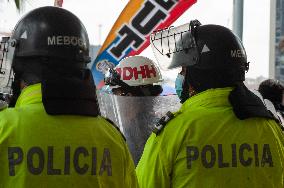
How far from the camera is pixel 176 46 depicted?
125 inches

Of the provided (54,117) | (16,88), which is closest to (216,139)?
(54,117)

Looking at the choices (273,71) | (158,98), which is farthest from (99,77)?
(273,71)

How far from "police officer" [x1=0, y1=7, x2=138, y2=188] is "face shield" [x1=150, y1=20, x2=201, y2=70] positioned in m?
0.77

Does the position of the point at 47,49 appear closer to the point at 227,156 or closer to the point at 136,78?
the point at 227,156

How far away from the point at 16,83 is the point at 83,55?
1.05ft

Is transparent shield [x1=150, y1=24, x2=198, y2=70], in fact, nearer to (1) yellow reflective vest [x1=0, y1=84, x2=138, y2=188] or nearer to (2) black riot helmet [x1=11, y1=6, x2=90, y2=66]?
(2) black riot helmet [x1=11, y1=6, x2=90, y2=66]

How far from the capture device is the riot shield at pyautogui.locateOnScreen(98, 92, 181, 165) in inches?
141

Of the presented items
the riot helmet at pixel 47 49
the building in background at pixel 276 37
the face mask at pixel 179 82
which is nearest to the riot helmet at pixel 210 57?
the face mask at pixel 179 82

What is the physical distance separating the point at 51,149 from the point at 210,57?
4.08 ft

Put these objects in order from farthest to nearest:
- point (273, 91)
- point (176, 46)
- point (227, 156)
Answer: point (273, 91) < point (176, 46) < point (227, 156)

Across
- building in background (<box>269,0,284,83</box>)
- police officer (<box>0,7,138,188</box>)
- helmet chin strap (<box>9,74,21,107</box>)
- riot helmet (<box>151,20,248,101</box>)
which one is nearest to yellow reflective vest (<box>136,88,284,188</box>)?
riot helmet (<box>151,20,248,101</box>)

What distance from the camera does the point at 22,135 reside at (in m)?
1.94

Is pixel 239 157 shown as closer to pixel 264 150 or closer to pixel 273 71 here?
pixel 264 150

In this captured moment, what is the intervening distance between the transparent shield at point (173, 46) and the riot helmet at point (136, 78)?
995 millimetres
